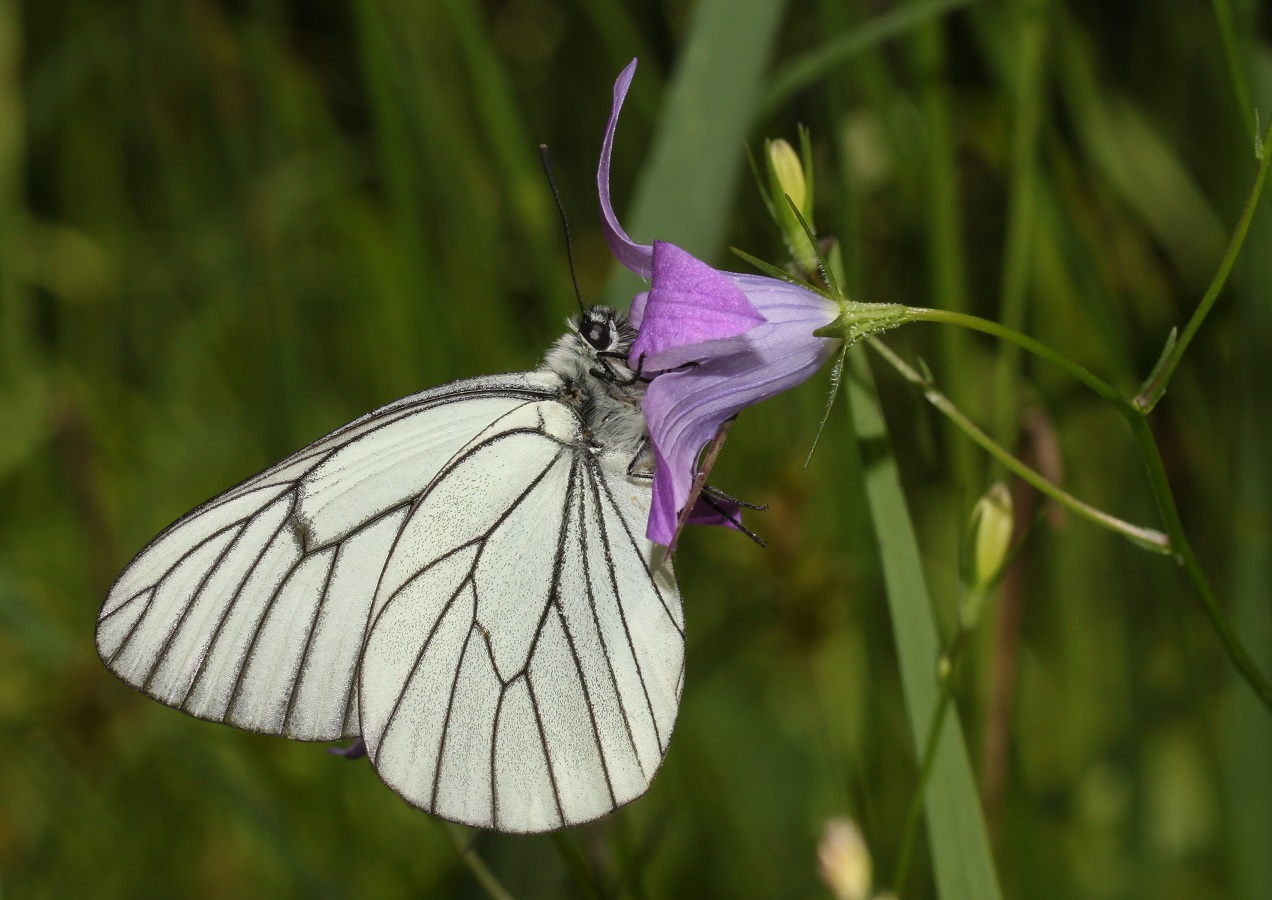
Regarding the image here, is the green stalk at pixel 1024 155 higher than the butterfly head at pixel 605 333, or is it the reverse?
the green stalk at pixel 1024 155

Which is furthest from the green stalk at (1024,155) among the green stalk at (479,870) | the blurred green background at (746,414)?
the green stalk at (479,870)

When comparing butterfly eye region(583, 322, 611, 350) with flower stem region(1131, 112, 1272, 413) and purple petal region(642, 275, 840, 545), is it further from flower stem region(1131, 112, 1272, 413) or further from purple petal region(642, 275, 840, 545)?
flower stem region(1131, 112, 1272, 413)

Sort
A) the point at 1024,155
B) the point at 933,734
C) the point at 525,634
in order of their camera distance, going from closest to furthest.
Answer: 1. the point at 933,734
2. the point at 525,634
3. the point at 1024,155

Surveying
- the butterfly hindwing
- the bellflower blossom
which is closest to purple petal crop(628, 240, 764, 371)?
the bellflower blossom

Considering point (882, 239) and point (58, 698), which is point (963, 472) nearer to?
point (882, 239)

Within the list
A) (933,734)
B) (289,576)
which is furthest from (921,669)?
(289,576)

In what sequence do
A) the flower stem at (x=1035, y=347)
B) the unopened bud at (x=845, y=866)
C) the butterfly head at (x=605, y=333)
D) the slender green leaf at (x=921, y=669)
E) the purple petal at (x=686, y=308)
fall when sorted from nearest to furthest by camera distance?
the flower stem at (x=1035, y=347), the purple petal at (x=686, y=308), the slender green leaf at (x=921, y=669), the unopened bud at (x=845, y=866), the butterfly head at (x=605, y=333)

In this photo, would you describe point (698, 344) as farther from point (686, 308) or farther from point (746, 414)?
point (746, 414)

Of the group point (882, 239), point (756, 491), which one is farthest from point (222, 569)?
point (882, 239)

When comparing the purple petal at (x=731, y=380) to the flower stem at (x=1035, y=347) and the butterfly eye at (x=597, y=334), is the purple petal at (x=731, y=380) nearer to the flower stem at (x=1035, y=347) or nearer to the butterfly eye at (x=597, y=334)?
the flower stem at (x=1035, y=347)
